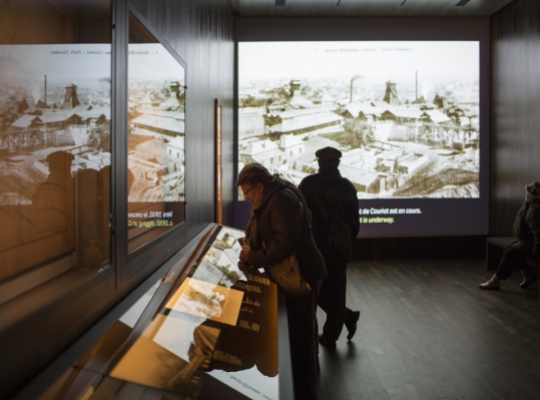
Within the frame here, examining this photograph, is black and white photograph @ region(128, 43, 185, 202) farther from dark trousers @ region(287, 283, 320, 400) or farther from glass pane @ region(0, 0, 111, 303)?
dark trousers @ region(287, 283, 320, 400)

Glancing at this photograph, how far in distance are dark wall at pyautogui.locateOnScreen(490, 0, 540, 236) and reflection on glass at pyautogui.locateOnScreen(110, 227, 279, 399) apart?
6400mm

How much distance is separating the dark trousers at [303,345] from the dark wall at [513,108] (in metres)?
5.62


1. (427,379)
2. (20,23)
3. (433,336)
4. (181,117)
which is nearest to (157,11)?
(181,117)

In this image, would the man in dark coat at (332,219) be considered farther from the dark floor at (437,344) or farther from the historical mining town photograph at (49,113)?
the historical mining town photograph at (49,113)

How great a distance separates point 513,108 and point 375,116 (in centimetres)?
206

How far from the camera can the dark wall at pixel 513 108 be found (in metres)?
7.03

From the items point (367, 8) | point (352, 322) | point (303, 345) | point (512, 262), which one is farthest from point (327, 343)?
point (367, 8)

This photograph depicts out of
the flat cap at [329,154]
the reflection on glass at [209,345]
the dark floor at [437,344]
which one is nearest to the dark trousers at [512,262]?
the dark floor at [437,344]

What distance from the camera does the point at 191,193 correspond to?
10.9 feet

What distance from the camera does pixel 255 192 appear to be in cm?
261

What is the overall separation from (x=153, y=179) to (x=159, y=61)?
0.54 metres

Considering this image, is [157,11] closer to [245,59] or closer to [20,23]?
[20,23]

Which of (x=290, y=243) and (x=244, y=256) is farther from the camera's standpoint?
(x=244, y=256)

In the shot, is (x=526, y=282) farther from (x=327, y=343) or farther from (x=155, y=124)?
(x=155, y=124)
